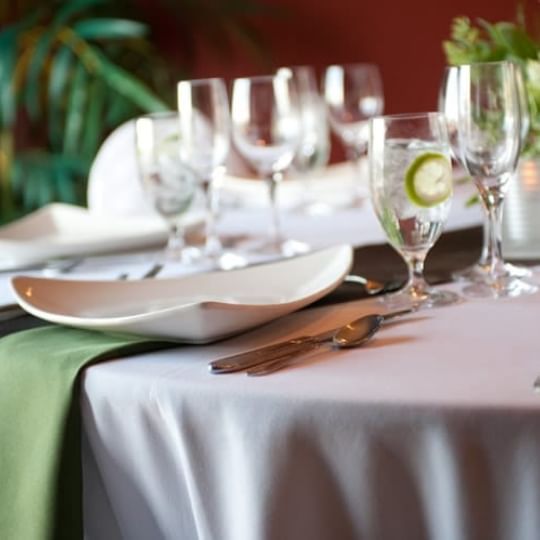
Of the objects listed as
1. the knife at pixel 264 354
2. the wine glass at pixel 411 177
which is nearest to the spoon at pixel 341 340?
→ the knife at pixel 264 354

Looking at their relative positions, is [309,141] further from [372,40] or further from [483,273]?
[372,40]

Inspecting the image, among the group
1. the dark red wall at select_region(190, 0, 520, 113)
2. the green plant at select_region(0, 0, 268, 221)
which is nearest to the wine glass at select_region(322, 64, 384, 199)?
the green plant at select_region(0, 0, 268, 221)

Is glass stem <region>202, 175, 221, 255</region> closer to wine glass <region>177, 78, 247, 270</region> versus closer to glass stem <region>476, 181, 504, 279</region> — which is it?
wine glass <region>177, 78, 247, 270</region>

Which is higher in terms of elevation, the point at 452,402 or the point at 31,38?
the point at 31,38

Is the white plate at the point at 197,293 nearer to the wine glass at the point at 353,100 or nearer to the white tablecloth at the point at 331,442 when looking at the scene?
the white tablecloth at the point at 331,442

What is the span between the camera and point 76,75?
4.19m

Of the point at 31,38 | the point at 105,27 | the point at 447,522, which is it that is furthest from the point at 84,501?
the point at 31,38

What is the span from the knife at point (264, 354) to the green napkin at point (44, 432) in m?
0.11

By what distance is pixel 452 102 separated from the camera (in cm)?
124

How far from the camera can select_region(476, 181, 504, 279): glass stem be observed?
126 centimetres

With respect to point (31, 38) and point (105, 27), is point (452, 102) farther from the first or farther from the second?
point (31, 38)

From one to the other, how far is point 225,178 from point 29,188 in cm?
186

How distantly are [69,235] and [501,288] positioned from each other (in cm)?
87

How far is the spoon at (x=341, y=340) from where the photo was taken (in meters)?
0.97
